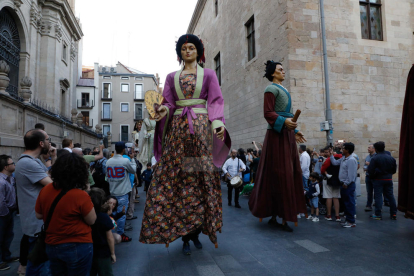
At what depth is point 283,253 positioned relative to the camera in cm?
315

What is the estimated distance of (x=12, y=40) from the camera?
1677cm

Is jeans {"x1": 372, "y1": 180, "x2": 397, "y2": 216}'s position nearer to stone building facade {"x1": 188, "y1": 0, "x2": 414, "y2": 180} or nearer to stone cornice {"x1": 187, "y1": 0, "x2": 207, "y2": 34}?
stone building facade {"x1": 188, "y1": 0, "x2": 414, "y2": 180}

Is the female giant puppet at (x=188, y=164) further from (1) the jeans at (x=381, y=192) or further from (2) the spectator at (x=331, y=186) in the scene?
(1) the jeans at (x=381, y=192)

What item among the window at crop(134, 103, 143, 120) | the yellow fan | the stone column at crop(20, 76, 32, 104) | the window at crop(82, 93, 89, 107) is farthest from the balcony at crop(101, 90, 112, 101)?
the yellow fan

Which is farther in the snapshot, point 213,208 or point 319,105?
point 319,105

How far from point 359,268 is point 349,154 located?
8.88ft

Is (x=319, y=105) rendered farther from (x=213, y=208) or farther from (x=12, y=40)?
(x=12, y=40)

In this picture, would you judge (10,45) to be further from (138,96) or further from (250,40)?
(138,96)

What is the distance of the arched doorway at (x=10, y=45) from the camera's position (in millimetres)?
15562

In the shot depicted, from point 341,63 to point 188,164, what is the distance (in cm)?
903

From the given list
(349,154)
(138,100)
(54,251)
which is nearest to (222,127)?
(54,251)

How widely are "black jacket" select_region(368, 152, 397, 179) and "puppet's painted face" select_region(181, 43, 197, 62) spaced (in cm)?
435

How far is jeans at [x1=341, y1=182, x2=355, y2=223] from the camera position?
4484mm

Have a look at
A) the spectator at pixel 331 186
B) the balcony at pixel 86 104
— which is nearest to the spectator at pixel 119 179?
the spectator at pixel 331 186
